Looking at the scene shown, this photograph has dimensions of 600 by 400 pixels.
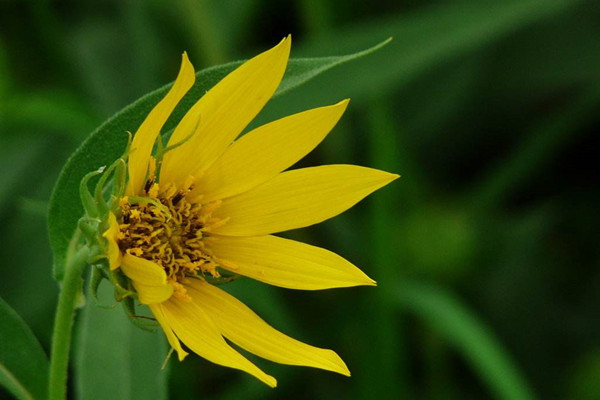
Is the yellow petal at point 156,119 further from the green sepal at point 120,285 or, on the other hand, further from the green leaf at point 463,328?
the green leaf at point 463,328

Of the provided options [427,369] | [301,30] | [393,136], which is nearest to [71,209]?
[393,136]

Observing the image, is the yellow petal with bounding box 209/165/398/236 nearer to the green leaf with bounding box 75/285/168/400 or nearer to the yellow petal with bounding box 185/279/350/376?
the yellow petal with bounding box 185/279/350/376

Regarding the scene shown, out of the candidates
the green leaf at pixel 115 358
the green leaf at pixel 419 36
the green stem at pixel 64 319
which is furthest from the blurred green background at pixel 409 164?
the green stem at pixel 64 319

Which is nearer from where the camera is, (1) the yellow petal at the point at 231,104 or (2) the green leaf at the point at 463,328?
(1) the yellow petal at the point at 231,104

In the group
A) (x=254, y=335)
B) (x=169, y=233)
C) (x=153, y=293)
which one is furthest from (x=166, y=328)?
(x=169, y=233)

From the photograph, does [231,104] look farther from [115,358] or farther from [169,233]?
[115,358]
